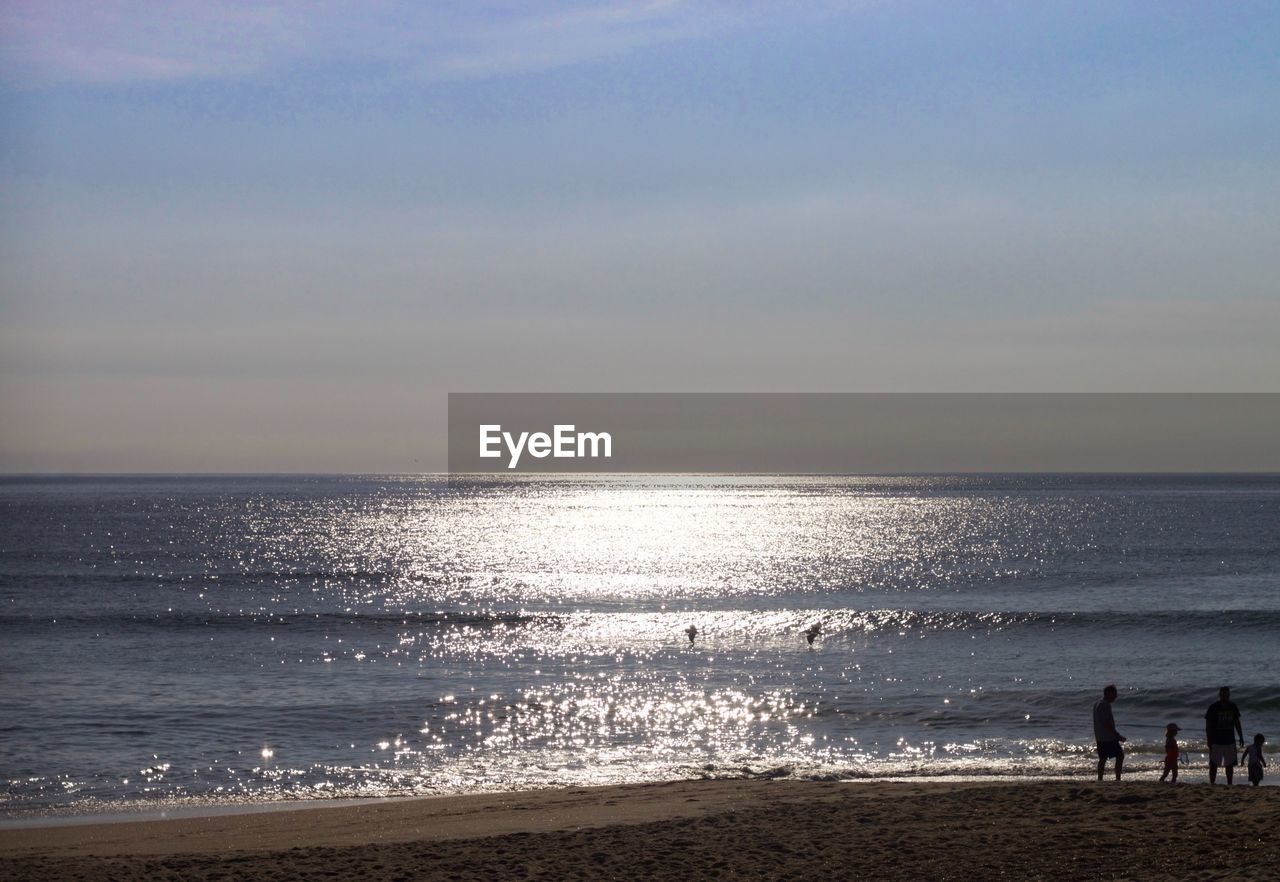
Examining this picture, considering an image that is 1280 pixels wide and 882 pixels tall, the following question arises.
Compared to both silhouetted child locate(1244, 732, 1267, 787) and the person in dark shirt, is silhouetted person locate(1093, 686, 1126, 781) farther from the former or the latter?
silhouetted child locate(1244, 732, 1267, 787)

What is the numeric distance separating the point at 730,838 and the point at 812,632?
27023 mm

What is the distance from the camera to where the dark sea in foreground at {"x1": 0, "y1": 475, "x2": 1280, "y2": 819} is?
2205 cm

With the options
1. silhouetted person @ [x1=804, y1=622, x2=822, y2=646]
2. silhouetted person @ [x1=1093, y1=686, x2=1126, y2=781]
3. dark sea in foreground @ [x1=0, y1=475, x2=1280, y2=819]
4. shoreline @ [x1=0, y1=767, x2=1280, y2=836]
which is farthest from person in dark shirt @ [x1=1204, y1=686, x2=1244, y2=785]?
silhouetted person @ [x1=804, y1=622, x2=822, y2=646]

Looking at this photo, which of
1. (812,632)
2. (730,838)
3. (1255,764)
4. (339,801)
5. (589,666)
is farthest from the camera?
(812,632)

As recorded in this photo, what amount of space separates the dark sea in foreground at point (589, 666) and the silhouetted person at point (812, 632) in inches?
13.8

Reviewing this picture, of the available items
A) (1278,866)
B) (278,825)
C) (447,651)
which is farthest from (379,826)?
(447,651)

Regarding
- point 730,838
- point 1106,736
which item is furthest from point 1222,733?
point 730,838

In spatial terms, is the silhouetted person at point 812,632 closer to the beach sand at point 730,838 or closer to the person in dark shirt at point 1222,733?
the person in dark shirt at point 1222,733

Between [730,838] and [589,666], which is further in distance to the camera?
[589,666]

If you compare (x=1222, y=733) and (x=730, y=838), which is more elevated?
(x=1222, y=733)

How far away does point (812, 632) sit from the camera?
134ft

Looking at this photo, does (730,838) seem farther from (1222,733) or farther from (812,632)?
(812,632)

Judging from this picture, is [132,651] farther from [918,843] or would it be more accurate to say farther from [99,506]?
[99,506]

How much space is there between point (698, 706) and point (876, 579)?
39.0 metres
